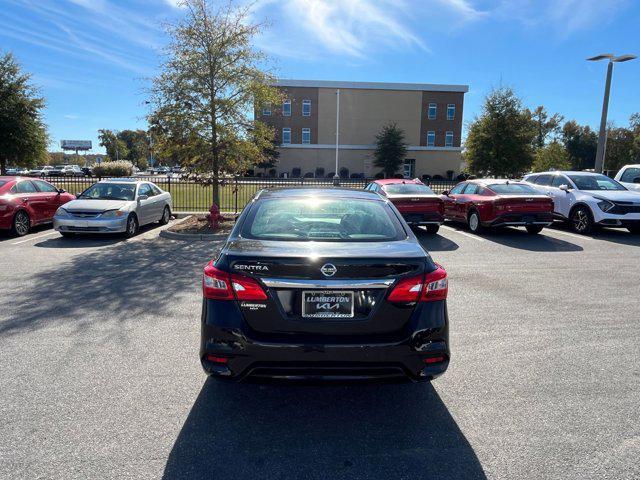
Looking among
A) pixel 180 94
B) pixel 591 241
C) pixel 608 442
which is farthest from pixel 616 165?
pixel 608 442

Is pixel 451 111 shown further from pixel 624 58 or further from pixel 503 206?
pixel 503 206

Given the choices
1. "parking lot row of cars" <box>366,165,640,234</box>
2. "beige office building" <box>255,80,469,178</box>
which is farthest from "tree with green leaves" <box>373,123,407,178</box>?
"parking lot row of cars" <box>366,165,640,234</box>

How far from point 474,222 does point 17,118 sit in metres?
19.3

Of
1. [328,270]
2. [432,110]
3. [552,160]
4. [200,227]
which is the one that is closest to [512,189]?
[200,227]

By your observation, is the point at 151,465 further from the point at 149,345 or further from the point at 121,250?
the point at 121,250

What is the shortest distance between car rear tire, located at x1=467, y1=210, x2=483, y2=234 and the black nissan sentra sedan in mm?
10355

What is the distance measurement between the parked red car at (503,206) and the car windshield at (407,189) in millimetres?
1386

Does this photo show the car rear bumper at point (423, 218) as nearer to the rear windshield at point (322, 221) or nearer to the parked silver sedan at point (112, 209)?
the parked silver sedan at point (112, 209)

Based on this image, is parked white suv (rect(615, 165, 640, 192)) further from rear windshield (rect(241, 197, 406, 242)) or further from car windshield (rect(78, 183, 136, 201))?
car windshield (rect(78, 183, 136, 201))

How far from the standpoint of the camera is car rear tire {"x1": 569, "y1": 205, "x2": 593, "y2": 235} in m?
12.9

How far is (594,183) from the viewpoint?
1393cm

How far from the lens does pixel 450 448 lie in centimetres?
305

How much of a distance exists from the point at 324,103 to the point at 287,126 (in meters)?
5.27

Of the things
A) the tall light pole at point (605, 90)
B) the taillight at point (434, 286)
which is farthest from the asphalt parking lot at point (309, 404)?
the tall light pole at point (605, 90)
